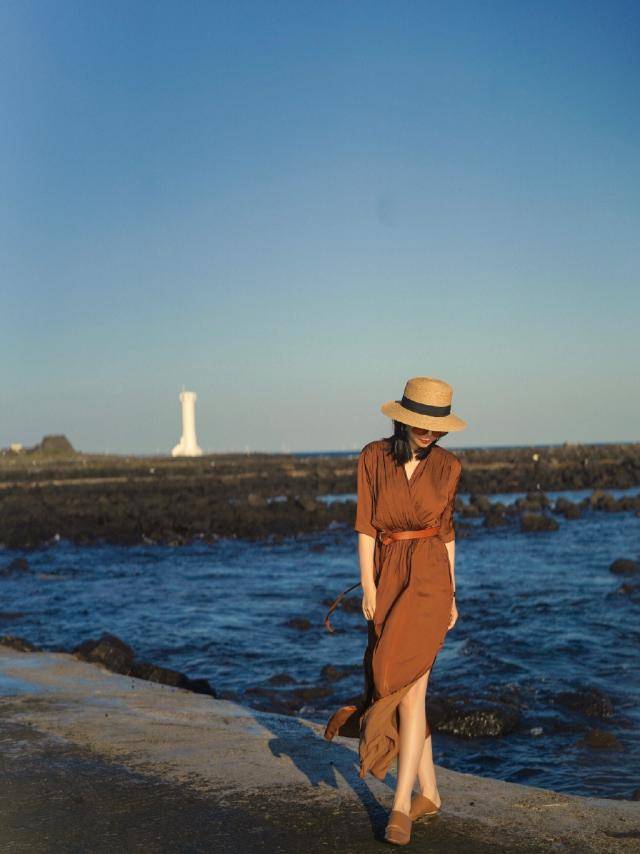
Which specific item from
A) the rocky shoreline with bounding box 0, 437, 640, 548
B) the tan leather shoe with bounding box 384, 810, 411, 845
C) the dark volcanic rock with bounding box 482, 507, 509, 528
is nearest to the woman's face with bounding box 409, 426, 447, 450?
the tan leather shoe with bounding box 384, 810, 411, 845

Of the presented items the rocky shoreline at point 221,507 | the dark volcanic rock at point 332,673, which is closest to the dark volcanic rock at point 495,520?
the rocky shoreline at point 221,507

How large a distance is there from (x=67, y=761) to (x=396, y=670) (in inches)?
79.9

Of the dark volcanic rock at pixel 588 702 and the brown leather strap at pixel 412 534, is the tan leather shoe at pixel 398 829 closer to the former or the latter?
the brown leather strap at pixel 412 534

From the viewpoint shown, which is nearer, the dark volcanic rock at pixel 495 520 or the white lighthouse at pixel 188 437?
the dark volcanic rock at pixel 495 520

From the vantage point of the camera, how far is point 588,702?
25.2 feet

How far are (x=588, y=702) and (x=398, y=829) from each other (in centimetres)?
455

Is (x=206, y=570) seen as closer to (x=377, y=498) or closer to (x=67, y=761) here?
(x=67, y=761)

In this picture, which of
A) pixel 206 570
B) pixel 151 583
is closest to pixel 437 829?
pixel 151 583

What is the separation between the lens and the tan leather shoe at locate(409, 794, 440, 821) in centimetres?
397

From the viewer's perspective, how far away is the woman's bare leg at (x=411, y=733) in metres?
3.82

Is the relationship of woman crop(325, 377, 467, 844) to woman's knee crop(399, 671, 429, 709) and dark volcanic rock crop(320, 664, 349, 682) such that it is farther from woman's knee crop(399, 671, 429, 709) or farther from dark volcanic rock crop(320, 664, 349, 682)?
dark volcanic rock crop(320, 664, 349, 682)

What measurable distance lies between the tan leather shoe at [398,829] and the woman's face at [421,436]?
1528 mm

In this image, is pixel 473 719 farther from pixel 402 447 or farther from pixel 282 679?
pixel 402 447

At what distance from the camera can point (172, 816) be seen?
3939mm
